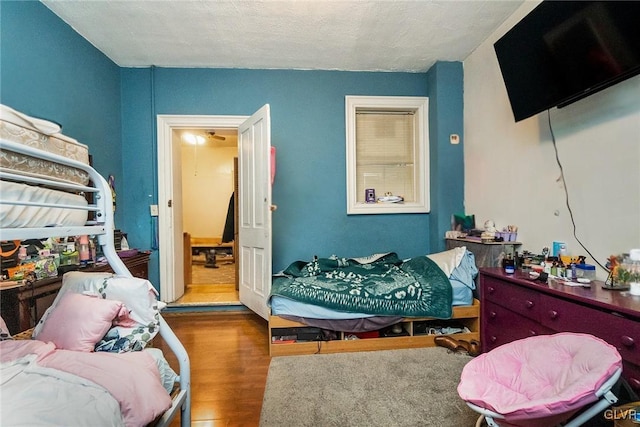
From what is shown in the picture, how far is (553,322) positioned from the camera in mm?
1593

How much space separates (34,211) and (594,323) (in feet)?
7.93

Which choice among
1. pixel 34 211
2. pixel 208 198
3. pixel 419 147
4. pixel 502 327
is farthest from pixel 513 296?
pixel 208 198

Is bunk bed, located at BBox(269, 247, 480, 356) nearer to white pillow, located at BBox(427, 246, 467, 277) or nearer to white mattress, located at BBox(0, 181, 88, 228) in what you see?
white pillow, located at BBox(427, 246, 467, 277)

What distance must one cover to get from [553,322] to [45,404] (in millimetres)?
2228

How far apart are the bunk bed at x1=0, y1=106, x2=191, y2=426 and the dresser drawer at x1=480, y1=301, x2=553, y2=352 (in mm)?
1975

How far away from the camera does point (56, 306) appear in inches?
54.4

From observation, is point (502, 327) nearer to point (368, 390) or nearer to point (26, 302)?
point (368, 390)

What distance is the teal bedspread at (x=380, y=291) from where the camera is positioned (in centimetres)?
229

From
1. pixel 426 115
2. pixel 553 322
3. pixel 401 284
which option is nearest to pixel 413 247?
pixel 401 284

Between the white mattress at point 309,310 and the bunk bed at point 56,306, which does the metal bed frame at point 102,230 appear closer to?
the bunk bed at point 56,306

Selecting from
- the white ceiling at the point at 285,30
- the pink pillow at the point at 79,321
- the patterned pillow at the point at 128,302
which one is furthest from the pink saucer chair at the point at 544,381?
the white ceiling at the point at 285,30

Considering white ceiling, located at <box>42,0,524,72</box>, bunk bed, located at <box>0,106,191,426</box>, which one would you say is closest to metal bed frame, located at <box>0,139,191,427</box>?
bunk bed, located at <box>0,106,191,426</box>

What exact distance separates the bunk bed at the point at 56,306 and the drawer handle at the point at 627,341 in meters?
Result: 1.90

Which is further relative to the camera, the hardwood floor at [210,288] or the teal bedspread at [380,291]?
the hardwood floor at [210,288]
